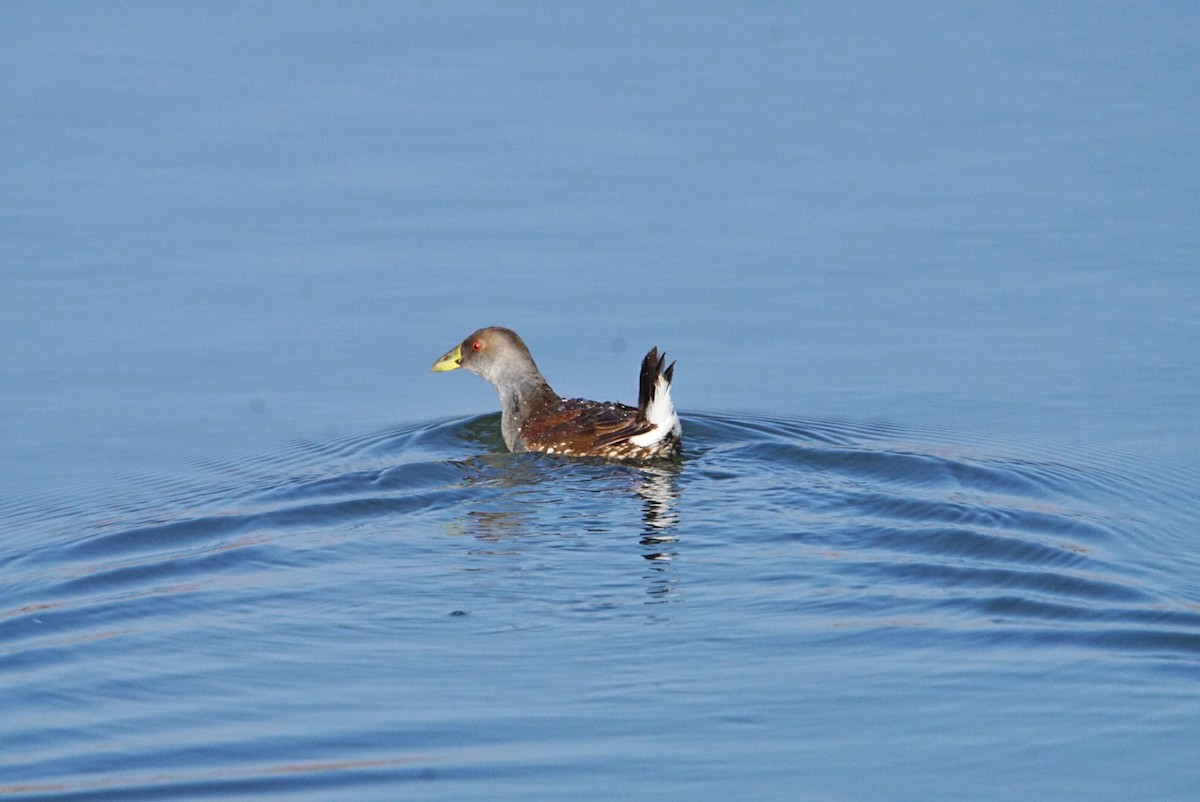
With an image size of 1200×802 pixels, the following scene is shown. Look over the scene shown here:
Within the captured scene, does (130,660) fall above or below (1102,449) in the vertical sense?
below

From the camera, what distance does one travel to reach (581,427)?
10.8 m

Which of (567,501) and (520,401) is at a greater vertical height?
(520,401)

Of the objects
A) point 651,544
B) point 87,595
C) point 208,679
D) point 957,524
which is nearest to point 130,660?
point 208,679

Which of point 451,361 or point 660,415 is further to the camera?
point 451,361

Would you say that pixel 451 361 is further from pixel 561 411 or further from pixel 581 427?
pixel 581 427

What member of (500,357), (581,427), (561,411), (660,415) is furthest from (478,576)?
(500,357)

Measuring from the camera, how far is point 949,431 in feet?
→ 34.5

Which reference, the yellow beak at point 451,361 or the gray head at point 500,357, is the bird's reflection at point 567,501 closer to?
the gray head at point 500,357

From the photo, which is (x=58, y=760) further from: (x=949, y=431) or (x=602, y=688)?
(x=949, y=431)

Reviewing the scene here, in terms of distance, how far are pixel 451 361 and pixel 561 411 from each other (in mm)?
1058

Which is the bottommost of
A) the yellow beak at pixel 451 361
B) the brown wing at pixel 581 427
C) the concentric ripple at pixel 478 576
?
the concentric ripple at pixel 478 576

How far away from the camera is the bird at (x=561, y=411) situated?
400 inches

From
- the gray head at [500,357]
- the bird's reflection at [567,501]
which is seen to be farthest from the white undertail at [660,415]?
the gray head at [500,357]

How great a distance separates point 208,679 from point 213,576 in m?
1.46
